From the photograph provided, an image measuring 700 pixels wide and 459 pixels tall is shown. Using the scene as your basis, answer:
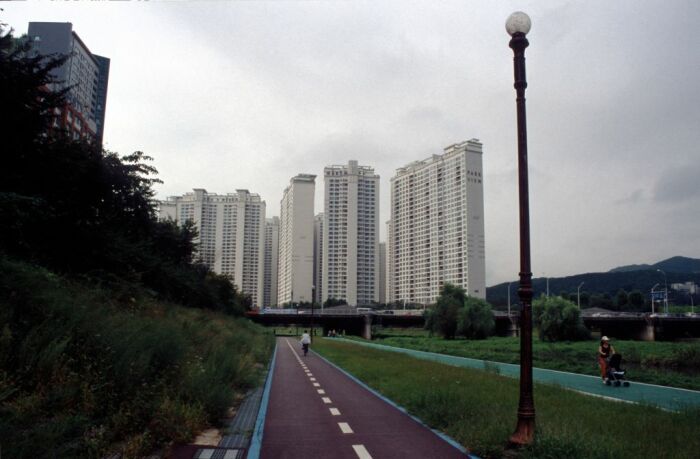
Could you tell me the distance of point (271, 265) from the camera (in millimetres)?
180875

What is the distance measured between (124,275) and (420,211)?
5735 inches

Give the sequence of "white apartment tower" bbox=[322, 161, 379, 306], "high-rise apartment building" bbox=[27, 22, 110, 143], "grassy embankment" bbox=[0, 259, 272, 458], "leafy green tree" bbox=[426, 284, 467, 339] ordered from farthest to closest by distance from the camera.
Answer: "white apartment tower" bbox=[322, 161, 379, 306]
"high-rise apartment building" bbox=[27, 22, 110, 143]
"leafy green tree" bbox=[426, 284, 467, 339]
"grassy embankment" bbox=[0, 259, 272, 458]

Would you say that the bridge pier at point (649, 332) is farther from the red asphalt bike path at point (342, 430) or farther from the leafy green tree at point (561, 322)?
the red asphalt bike path at point (342, 430)

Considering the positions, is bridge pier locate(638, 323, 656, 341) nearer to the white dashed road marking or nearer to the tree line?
the tree line

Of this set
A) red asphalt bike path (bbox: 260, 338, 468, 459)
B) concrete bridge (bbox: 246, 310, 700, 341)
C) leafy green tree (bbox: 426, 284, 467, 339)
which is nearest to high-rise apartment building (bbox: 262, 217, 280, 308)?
concrete bridge (bbox: 246, 310, 700, 341)

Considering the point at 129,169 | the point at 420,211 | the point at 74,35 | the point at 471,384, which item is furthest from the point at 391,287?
the point at 471,384

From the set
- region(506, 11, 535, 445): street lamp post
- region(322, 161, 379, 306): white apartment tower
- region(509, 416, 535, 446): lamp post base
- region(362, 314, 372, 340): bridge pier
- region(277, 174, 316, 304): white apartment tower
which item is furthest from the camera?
region(322, 161, 379, 306): white apartment tower

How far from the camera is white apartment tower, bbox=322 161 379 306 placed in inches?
6112

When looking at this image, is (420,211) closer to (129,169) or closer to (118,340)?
(129,169)

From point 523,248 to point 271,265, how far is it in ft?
578

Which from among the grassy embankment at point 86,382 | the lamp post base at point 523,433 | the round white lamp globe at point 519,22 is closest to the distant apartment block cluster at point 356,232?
the grassy embankment at point 86,382

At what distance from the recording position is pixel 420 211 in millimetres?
161500

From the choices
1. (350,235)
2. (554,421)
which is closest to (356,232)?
(350,235)

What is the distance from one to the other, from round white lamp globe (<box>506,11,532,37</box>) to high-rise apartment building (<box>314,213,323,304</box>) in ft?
486
